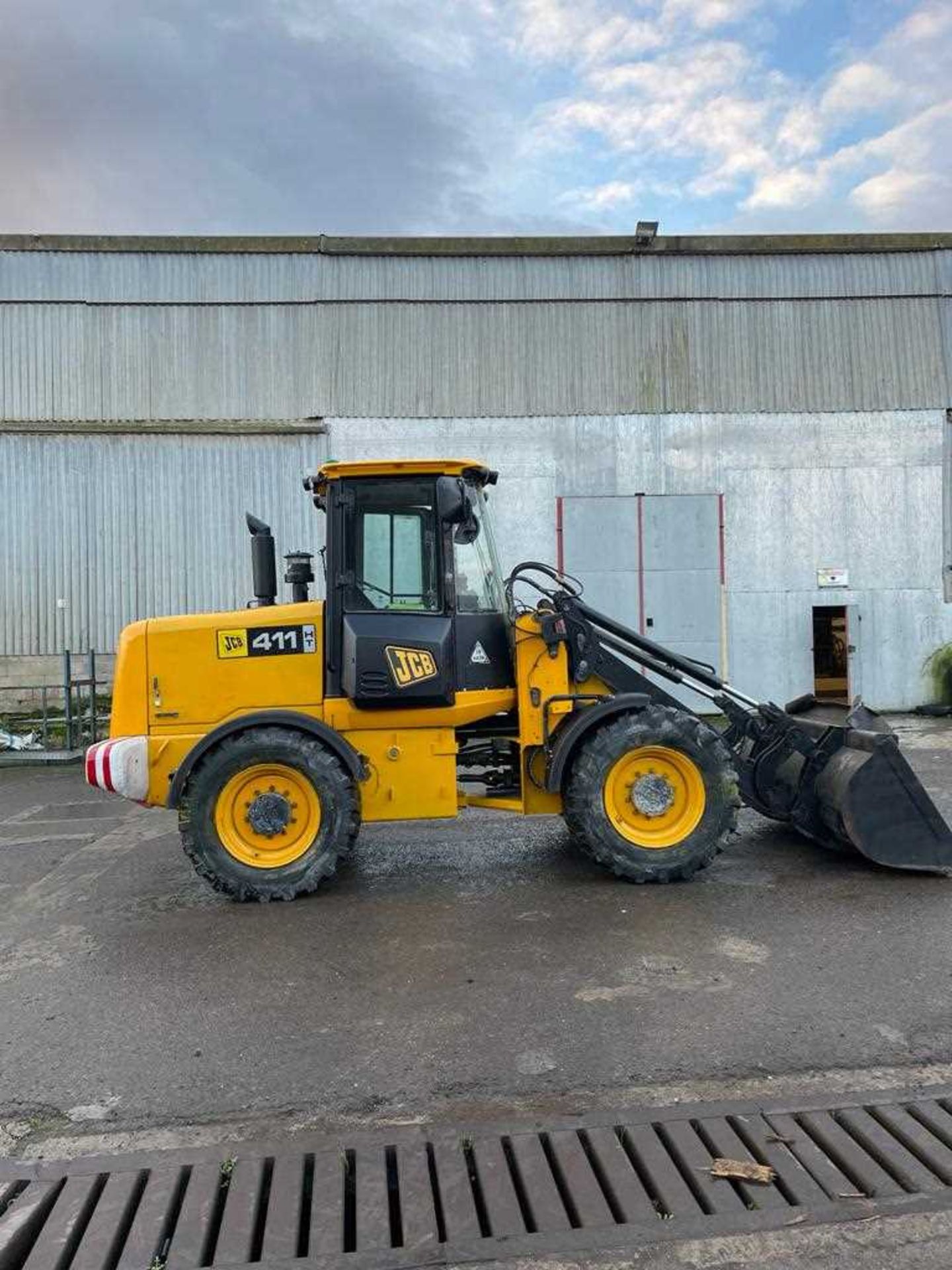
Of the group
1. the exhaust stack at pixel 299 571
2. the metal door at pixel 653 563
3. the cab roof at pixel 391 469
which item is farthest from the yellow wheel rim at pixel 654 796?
the metal door at pixel 653 563

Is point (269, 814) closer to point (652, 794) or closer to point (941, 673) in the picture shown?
point (652, 794)

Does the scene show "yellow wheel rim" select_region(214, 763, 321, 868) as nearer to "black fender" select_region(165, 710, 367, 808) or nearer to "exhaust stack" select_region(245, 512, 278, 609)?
"black fender" select_region(165, 710, 367, 808)

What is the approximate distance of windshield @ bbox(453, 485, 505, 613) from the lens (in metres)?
5.85

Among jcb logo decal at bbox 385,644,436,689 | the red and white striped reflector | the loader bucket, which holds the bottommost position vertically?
the loader bucket

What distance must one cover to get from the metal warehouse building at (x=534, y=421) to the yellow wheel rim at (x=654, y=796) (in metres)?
8.47

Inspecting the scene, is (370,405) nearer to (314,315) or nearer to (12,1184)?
(314,315)

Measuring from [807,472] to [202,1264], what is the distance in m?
14.0

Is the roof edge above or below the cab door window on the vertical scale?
above

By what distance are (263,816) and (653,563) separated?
9.83 metres

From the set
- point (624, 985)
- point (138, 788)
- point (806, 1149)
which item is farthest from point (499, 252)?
point (806, 1149)

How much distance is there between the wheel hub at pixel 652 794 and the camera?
5.77 metres

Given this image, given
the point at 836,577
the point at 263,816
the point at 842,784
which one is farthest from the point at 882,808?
the point at 836,577

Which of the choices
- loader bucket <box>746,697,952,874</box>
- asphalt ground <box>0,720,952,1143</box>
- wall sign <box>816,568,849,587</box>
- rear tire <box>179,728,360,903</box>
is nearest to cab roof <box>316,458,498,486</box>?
rear tire <box>179,728,360,903</box>

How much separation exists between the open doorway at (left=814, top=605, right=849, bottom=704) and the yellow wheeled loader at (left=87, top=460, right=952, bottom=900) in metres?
8.93
